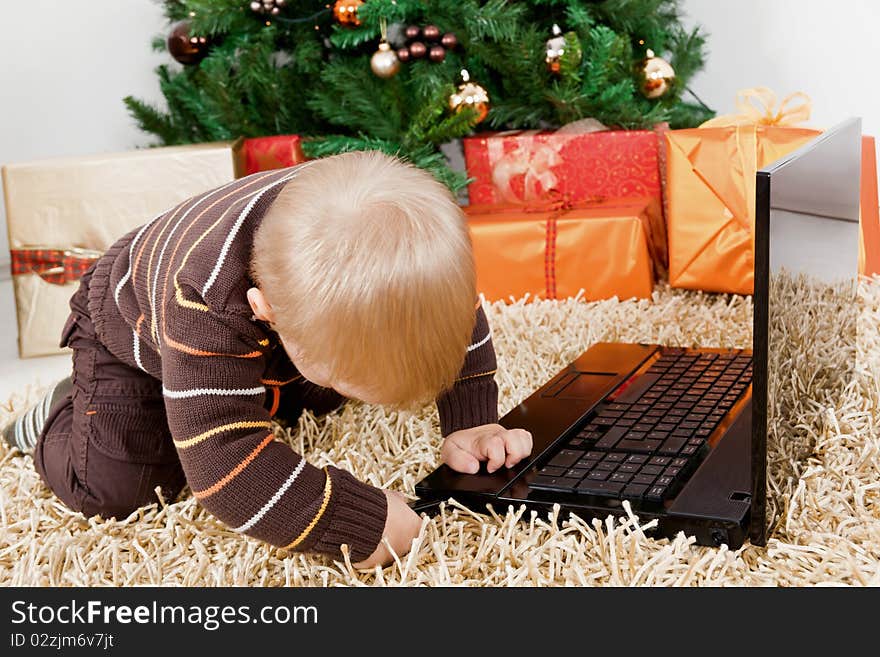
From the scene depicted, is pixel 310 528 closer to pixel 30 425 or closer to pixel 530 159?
pixel 30 425

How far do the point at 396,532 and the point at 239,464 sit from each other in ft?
0.42

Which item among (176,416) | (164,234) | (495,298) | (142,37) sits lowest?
(495,298)

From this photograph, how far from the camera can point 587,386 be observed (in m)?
0.97

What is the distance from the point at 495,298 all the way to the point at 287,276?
0.93m

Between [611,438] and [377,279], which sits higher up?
[377,279]

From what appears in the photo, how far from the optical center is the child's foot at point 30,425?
1035mm

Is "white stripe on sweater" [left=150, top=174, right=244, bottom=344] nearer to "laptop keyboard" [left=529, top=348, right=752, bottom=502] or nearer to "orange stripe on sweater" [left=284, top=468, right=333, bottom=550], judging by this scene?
"orange stripe on sweater" [left=284, top=468, right=333, bottom=550]

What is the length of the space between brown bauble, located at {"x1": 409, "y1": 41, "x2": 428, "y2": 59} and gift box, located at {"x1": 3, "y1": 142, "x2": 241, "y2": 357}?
323 millimetres

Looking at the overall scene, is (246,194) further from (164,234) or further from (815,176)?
(815,176)

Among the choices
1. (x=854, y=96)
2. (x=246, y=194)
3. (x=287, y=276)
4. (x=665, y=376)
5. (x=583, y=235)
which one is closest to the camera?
(x=287, y=276)

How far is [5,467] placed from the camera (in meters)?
1.01

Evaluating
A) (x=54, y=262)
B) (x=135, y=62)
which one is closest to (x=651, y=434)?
(x=54, y=262)

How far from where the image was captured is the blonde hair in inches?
24.0

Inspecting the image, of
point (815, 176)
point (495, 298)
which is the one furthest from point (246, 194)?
point (495, 298)
